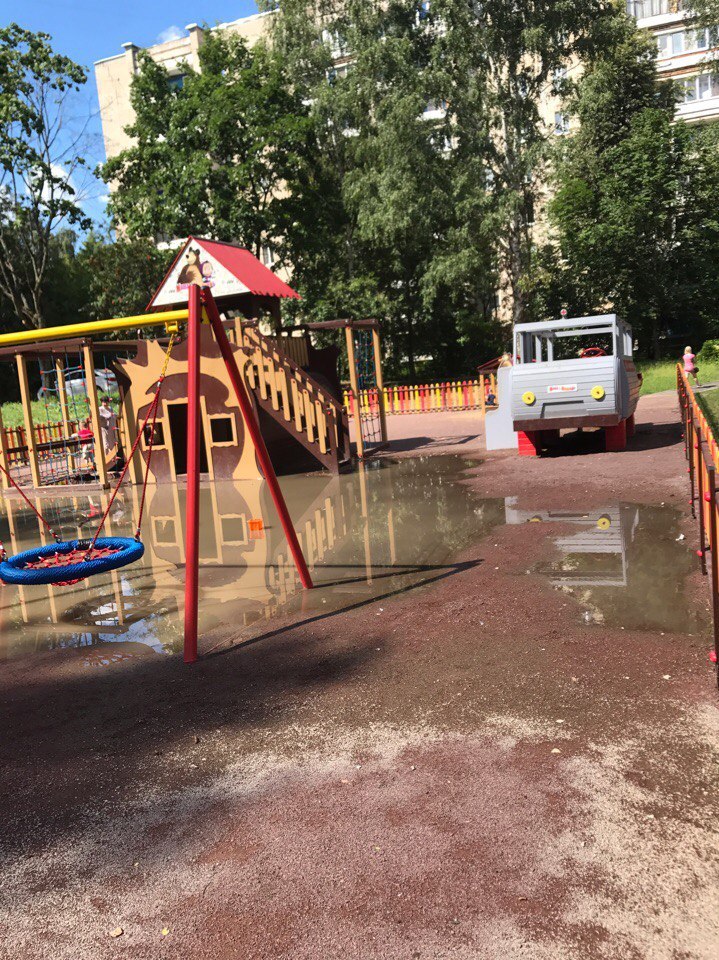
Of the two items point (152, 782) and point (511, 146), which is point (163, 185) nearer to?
point (511, 146)

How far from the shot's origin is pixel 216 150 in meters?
32.6

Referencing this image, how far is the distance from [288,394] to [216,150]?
21.7 metres

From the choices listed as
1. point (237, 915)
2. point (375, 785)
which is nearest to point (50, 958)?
point (237, 915)

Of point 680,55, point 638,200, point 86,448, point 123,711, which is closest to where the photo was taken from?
point 123,711

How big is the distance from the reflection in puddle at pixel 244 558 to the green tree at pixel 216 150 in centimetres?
2106

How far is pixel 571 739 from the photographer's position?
4.21 metres

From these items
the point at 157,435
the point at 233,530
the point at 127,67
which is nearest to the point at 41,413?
the point at 157,435

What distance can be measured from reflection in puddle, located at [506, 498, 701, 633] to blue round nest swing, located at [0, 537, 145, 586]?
3.89 meters

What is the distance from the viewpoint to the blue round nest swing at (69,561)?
656 cm

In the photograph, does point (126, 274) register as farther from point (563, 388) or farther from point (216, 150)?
point (563, 388)

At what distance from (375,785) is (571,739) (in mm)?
1110

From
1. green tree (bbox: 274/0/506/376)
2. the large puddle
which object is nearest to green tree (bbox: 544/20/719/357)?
green tree (bbox: 274/0/506/376)

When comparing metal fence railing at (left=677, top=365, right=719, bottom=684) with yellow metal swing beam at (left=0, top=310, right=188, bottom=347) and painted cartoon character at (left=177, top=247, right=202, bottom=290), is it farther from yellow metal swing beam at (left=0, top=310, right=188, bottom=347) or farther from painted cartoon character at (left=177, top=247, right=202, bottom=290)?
painted cartoon character at (left=177, top=247, right=202, bottom=290)

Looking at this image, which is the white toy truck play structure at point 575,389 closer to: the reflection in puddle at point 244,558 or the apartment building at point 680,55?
the reflection in puddle at point 244,558
